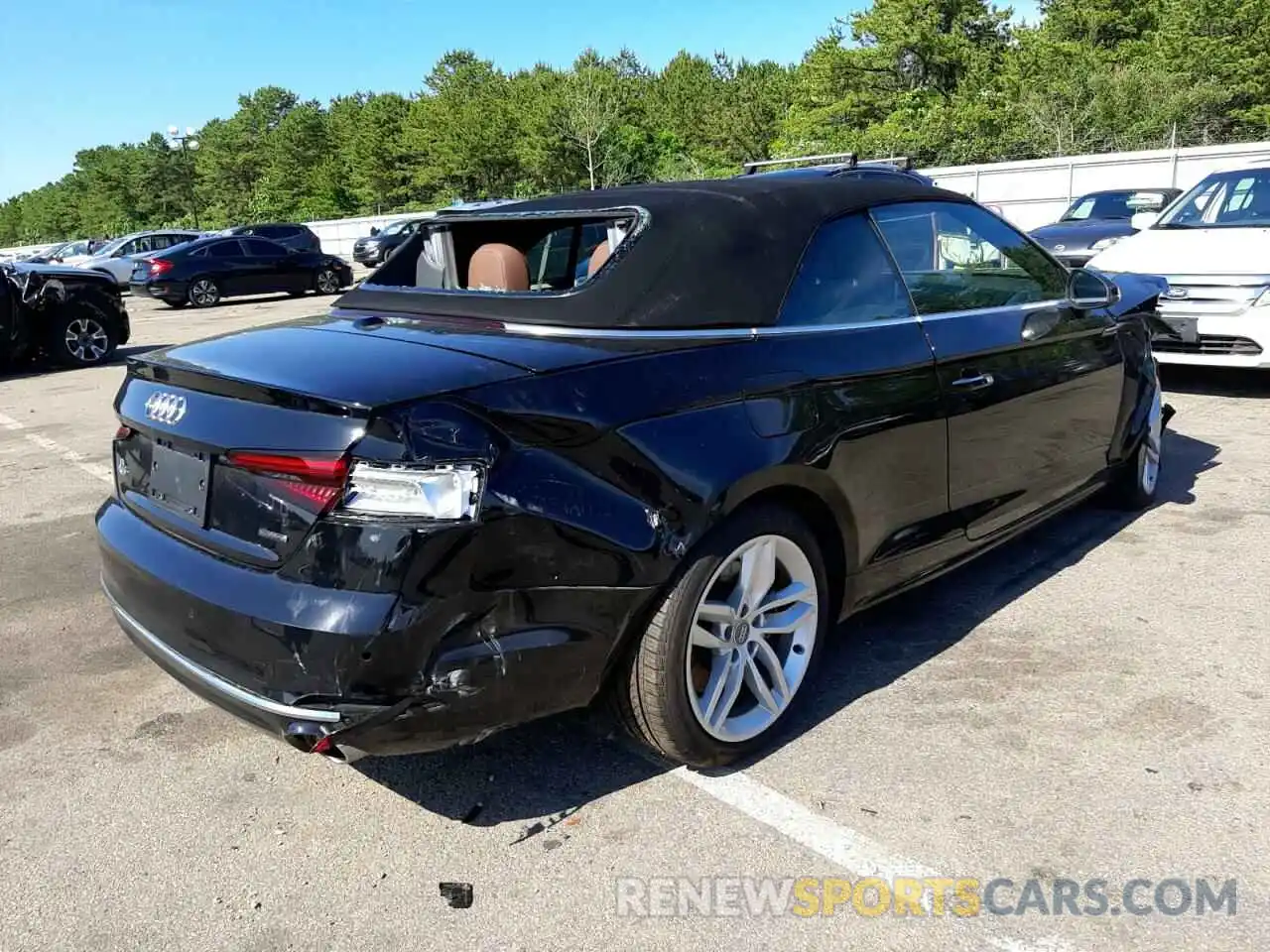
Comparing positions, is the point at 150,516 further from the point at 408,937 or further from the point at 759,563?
the point at 759,563

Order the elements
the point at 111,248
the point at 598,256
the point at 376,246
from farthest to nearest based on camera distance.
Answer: the point at 376,246 → the point at 111,248 → the point at 598,256

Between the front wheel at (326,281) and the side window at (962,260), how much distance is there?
20756mm

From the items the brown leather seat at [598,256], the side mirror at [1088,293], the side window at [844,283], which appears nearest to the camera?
the side window at [844,283]

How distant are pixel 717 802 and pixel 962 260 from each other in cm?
229

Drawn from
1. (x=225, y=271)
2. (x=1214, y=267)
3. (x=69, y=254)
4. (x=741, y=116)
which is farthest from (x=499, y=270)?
(x=741, y=116)

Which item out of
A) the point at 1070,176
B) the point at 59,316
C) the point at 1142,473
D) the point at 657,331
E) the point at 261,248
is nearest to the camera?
the point at 657,331

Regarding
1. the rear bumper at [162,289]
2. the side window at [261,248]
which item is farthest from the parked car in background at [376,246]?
the rear bumper at [162,289]

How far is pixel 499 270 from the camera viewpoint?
3666 millimetres

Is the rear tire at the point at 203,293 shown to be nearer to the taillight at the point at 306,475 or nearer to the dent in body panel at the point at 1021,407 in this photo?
the dent in body panel at the point at 1021,407

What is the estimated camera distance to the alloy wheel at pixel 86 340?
1262 cm

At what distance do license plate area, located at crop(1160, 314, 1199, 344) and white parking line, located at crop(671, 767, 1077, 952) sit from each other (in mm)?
6239

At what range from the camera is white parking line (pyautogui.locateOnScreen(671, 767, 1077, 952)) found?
2318mm

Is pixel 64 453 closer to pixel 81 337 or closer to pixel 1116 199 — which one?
Result: pixel 81 337

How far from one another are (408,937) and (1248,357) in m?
7.28
